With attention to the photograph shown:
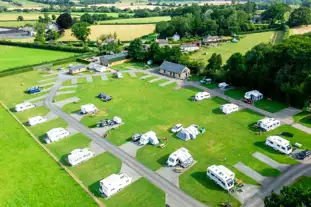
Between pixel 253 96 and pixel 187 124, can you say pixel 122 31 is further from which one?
pixel 187 124

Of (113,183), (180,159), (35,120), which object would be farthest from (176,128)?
(35,120)

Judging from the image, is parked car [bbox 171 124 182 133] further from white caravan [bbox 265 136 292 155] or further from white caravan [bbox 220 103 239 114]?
white caravan [bbox 265 136 292 155]

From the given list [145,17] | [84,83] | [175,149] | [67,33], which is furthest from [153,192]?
[145,17]

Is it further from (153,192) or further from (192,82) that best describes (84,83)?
(153,192)

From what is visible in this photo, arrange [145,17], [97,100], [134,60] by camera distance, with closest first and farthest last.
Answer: [97,100]
[134,60]
[145,17]

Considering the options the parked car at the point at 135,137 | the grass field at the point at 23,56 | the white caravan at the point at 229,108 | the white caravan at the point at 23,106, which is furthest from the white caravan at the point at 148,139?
the grass field at the point at 23,56
